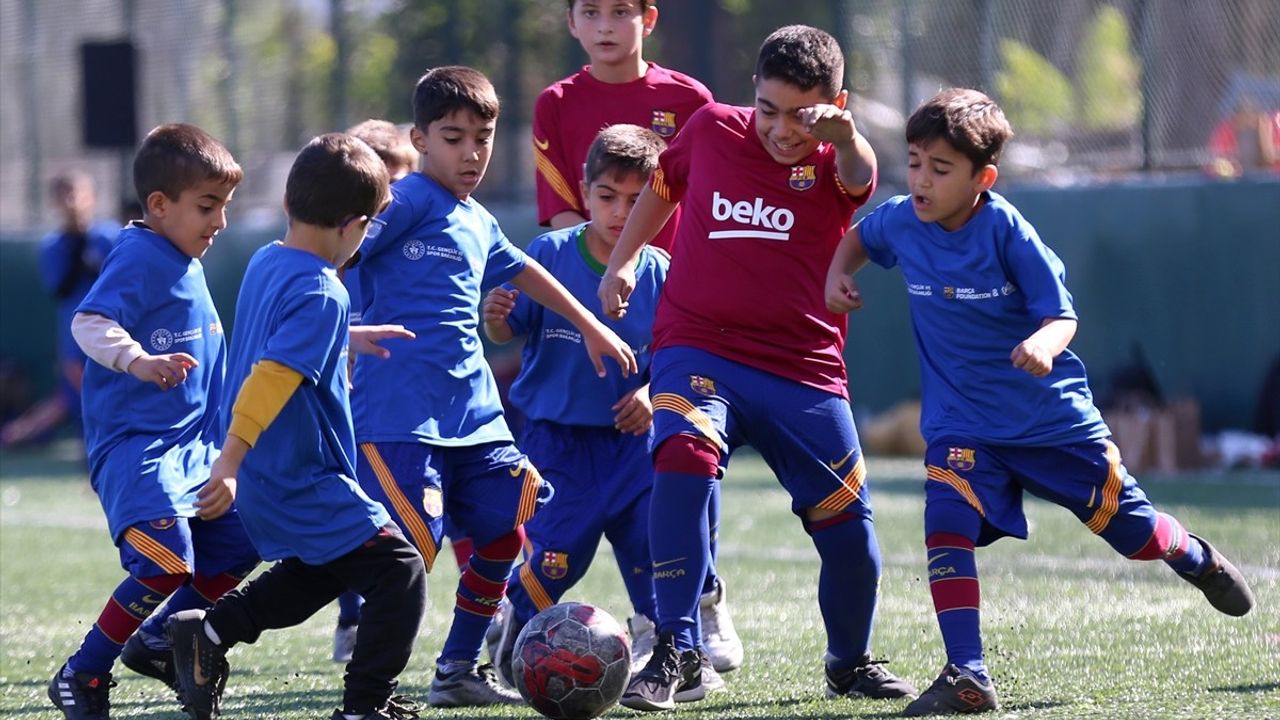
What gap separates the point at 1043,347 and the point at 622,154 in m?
1.64

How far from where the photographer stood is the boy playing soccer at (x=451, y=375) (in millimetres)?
5293

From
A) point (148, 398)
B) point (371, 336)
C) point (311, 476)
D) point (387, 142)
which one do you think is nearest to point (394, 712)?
point (311, 476)

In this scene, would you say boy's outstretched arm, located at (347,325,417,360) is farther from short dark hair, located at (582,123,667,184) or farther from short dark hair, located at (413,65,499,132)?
short dark hair, located at (582,123,667,184)

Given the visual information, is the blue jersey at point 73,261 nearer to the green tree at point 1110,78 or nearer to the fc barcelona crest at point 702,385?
the green tree at point 1110,78

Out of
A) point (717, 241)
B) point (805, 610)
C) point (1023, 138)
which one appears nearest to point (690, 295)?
point (717, 241)

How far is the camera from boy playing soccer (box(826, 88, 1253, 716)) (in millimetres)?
5008

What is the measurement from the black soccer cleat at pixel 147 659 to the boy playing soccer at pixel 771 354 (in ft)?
4.75

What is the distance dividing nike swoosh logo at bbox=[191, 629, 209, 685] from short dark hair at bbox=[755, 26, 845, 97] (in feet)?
7.09

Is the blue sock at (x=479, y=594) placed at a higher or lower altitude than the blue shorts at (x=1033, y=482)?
lower

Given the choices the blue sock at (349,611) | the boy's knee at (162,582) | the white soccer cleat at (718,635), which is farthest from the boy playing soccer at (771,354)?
the blue sock at (349,611)

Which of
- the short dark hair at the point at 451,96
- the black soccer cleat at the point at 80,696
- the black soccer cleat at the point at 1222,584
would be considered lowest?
the black soccer cleat at the point at 80,696

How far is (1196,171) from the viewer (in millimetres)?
13109

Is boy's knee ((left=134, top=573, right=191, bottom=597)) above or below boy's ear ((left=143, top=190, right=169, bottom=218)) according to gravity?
below

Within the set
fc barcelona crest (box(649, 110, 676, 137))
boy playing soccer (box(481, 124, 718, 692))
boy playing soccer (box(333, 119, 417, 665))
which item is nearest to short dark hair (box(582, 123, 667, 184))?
boy playing soccer (box(481, 124, 718, 692))
